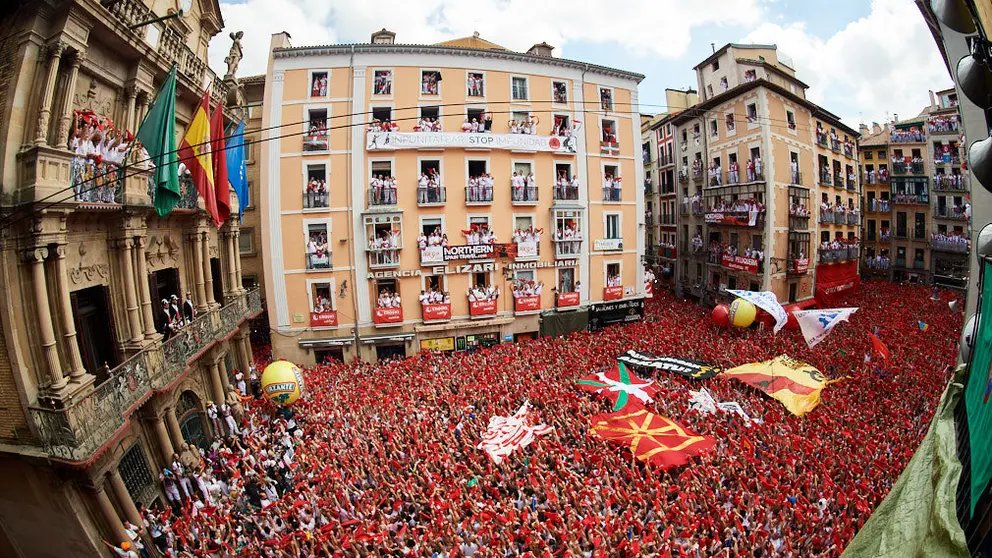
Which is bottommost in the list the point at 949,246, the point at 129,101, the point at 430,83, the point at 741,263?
the point at 741,263

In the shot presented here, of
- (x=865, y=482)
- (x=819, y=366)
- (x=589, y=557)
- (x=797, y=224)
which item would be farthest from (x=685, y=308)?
(x=589, y=557)

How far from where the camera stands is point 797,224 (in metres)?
27.4

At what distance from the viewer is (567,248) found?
23844 millimetres

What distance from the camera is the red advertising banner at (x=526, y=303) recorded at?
23188 millimetres

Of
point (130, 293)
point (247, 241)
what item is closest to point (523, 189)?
point (130, 293)

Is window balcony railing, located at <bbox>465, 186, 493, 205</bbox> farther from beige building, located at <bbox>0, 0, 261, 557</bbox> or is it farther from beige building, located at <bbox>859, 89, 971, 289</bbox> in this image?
beige building, located at <bbox>859, 89, 971, 289</bbox>

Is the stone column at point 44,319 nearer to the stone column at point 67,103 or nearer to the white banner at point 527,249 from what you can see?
the stone column at point 67,103

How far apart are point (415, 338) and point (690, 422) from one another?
13315 mm

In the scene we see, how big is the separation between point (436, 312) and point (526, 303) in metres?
4.70

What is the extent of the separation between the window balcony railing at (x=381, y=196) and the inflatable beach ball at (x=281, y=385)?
361 inches

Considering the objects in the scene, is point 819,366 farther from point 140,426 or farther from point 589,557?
point 140,426

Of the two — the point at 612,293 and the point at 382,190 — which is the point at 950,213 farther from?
the point at 382,190

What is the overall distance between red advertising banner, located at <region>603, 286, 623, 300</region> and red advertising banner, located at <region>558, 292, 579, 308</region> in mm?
1980

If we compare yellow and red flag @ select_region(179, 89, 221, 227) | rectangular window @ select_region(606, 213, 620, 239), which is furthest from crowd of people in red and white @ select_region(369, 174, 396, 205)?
rectangular window @ select_region(606, 213, 620, 239)
